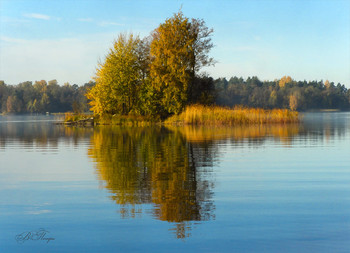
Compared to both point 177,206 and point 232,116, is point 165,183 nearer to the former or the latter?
point 177,206

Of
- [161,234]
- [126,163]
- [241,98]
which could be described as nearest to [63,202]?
[161,234]

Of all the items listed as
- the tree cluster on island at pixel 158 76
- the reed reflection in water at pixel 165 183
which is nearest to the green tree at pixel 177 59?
the tree cluster on island at pixel 158 76

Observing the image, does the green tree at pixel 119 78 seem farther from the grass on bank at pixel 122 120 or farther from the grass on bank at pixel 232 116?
the grass on bank at pixel 232 116

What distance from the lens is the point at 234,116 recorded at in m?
45.8

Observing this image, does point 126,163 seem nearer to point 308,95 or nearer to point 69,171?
point 69,171

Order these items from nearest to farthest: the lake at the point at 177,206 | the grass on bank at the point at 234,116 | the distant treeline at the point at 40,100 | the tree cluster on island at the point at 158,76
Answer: the lake at the point at 177,206
the grass on bank at the point at 234,116
the tree cluster on island at the point at 158,76
the distant treeline at the point at 40,100

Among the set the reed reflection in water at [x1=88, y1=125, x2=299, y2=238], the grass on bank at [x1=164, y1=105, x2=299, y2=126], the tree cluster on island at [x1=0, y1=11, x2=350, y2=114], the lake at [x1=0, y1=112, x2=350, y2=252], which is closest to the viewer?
the lake at [x1=0, y1=112, x2=350, y2=252]

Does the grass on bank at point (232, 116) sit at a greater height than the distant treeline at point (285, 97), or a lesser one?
lesser

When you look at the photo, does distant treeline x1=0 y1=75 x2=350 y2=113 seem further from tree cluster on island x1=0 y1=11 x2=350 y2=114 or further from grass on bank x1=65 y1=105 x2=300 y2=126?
grass on bank x1=65 y1=105 x2=300 y2=126

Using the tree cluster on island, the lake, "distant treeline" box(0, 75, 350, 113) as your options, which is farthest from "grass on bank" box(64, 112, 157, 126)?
"distant treeline" box(0, 75, 350, 113)

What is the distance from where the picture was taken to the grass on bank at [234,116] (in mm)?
45812

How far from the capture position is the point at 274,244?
618 cm

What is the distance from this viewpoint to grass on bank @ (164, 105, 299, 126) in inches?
1804

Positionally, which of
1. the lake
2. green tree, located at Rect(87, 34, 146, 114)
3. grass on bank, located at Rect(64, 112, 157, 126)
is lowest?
the lake
